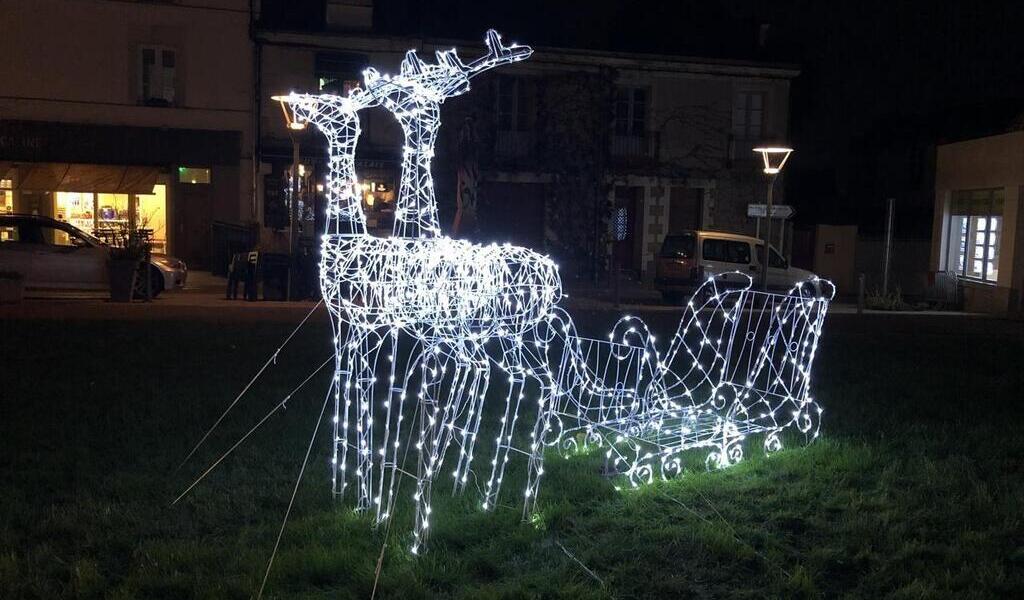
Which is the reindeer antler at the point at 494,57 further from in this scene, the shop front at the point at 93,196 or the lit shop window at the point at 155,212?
the lit shop window at the point at 155,212

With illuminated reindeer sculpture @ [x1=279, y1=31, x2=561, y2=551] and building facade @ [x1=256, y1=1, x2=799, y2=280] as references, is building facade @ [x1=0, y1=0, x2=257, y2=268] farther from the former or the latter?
illuminated reindeer sculpture @ [x1=279, y1=31, x2=561, y2=551]

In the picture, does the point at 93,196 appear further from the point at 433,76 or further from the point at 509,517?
the point at 509,517

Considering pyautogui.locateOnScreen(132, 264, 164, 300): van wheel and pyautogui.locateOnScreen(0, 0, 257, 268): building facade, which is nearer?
pyautogui.locateOnScreen(132, 264, 164, 300): van wheel

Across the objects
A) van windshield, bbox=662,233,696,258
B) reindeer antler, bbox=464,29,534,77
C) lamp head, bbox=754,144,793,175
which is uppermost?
lamp head, bbox=754,144,793,175

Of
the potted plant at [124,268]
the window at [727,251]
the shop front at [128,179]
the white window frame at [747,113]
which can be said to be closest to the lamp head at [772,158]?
the window at [727,251]

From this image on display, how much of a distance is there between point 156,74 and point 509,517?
60.9ft

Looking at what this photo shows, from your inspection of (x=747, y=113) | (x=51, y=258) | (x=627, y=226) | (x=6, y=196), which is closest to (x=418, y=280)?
(x=51, y=258)

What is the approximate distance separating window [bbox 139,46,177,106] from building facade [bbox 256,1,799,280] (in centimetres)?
211

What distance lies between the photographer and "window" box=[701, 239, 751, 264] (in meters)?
18.3

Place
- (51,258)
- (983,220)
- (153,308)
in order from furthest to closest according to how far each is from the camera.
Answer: (983,220)
(51,258)
(153,308)

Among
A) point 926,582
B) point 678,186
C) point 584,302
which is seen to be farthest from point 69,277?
point 678,186

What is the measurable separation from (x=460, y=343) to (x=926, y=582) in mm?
2563

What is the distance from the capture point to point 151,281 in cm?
1498

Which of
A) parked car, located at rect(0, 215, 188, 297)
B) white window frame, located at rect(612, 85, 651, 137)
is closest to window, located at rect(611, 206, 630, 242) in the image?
white window frame, located at rect(612, 85, 651, 137)
